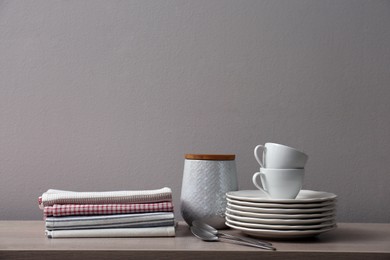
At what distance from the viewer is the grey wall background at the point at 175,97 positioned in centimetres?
160

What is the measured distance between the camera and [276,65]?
5.28 feet

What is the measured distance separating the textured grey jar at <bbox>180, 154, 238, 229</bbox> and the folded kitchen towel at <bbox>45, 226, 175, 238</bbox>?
0.40 ft

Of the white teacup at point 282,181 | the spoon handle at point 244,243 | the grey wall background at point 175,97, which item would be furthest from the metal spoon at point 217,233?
the grey wall background at point 175,97

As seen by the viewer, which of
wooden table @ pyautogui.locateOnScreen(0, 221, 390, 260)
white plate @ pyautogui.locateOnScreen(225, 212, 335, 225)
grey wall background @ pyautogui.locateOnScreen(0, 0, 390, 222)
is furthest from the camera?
grey wall background @ pyautogui.locateOnScreen(0, 0, 390, 222)

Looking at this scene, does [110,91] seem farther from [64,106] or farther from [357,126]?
[357,126]

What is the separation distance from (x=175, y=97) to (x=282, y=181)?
505 millimetres

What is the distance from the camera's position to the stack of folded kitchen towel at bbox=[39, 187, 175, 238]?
4.06 feet

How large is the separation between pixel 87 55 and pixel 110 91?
0.13 meters

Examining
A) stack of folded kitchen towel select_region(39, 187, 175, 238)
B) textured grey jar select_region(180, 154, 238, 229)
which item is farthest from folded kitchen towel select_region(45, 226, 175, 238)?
textured grey jar select_region(180, 154, 238, 229)

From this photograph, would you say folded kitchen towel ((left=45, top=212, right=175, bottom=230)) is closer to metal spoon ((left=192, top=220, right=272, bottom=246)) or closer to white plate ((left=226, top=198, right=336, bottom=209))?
metal spoon ((left=192, top=220, right=272, bottom=246))

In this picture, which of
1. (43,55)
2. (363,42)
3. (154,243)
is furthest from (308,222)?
(43,55)

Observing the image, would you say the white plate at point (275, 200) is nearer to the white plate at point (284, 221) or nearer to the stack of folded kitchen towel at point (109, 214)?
the white plate at point (284, 221)

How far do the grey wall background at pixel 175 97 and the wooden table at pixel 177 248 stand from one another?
38cm

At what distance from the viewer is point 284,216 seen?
1.19 m
